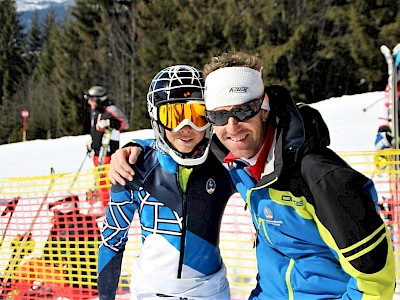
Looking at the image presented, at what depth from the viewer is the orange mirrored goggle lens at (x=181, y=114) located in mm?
2301

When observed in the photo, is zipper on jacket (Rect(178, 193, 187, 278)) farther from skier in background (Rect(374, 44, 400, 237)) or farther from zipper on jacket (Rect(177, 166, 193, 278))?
skier in background (Rect(374, 44, 400, 237))

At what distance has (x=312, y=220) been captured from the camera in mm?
1688

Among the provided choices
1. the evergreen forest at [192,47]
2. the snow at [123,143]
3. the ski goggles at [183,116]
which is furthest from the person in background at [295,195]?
the evergreen forest at [192,47]

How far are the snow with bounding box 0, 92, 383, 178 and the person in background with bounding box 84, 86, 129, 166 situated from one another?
384 cm

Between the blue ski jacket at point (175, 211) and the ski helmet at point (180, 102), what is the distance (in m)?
0.07

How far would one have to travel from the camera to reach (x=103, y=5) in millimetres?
34438

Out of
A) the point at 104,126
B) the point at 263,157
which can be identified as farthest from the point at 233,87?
the point at 104,126

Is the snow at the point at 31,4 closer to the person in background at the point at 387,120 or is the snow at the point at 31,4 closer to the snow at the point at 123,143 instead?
the snow at the point at 123,143

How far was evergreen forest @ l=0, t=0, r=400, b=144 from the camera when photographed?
2462cm

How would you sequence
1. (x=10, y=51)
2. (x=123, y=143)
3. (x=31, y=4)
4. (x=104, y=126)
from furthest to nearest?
(x=31, y=4), (x=10, y=51), (x=123, y=143), (x=104, y=126)

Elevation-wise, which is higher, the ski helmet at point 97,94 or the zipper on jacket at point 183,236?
the ski helmet at point 97,94

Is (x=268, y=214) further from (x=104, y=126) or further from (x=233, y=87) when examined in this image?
(x=104, y=126)

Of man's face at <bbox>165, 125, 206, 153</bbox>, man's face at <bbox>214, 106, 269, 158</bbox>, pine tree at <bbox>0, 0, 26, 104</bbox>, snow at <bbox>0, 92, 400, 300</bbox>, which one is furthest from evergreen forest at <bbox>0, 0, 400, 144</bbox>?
man's face at <bbox>214, 106, 269, 158</bbox>

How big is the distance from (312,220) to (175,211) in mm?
853
